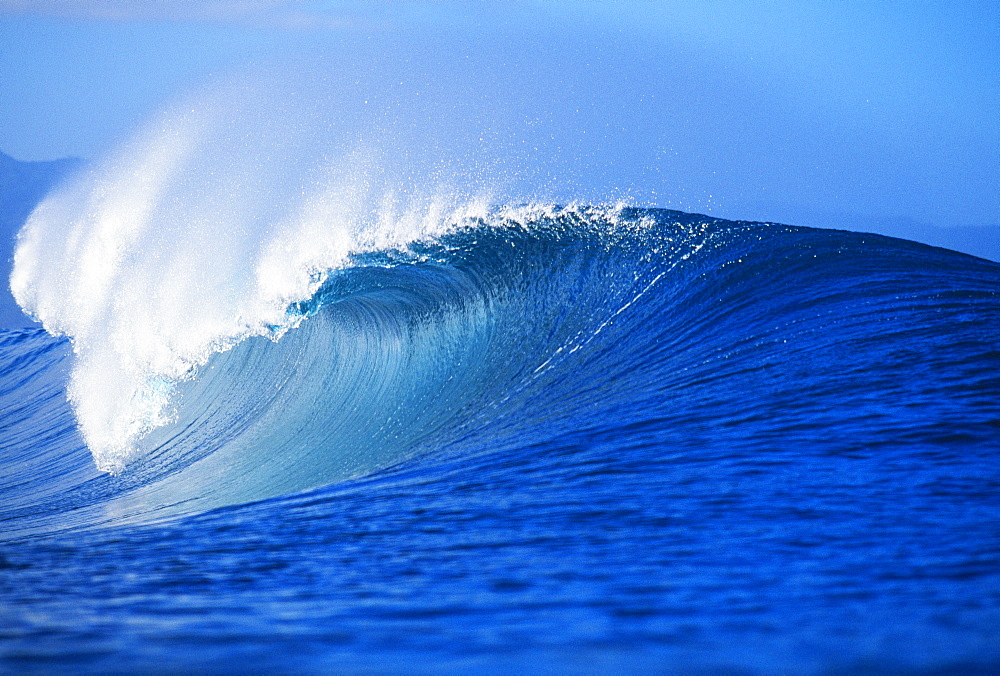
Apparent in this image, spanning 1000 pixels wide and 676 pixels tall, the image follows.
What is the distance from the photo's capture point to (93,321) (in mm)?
9539

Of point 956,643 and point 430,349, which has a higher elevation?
point 430,349

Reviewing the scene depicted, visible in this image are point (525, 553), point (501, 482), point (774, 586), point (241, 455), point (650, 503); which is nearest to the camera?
point (774, 586)

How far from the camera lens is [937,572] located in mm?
2008

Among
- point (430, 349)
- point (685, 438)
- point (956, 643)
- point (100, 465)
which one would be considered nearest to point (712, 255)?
point (430, 349)

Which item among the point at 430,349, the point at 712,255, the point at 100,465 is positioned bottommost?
the point at 100,465

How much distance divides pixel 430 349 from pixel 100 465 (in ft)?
9.09

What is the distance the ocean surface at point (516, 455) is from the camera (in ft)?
5.48

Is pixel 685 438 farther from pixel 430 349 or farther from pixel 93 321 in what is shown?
pixel 93 321

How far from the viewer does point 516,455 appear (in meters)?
4.05

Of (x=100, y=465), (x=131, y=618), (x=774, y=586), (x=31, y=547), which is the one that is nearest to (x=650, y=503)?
(x=774, y=586)

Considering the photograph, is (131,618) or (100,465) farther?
(100,465)

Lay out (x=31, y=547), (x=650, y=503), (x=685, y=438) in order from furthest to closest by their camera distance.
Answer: (x=685, y=438)
(x=31, y=547)
(x=650, y=503)

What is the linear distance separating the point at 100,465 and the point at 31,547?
4193 mm

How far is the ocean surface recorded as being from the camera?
5.48 ft
